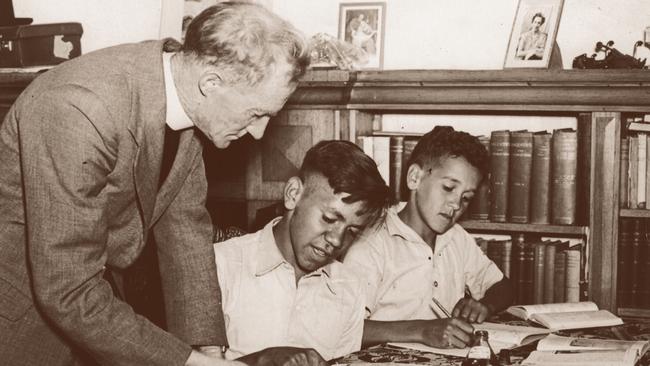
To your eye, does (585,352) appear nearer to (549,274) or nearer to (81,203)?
(549,274)

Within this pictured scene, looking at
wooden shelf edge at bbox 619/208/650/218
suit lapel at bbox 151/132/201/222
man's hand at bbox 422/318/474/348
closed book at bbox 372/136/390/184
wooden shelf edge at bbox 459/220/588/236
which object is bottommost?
man's hand at bbox 422/318/474/348

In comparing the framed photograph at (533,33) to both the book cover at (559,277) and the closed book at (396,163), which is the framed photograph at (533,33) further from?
the book cover at (559,277)

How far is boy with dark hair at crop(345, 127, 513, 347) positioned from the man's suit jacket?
3.43ft

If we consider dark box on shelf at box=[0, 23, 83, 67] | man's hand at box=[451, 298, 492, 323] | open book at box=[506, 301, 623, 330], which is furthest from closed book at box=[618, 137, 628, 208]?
dark box on shelf at box=[0, 23, 83, 67]

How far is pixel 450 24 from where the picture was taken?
3.43 metres

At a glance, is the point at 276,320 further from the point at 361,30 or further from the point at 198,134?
the point at 361,30

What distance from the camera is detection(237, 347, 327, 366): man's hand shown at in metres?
1.90

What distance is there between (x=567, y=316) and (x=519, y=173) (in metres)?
0.76

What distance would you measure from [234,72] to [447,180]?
130 centimetres

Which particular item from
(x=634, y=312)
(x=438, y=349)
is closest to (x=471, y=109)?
(x=634, y=312)

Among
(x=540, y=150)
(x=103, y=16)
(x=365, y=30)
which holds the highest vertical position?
(x=103, y=16)

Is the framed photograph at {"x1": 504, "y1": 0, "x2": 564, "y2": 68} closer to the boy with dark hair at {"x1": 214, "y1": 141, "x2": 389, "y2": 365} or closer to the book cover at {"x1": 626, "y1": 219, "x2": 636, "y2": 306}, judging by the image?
the book cover at {"x1": 626, "y1": 219, "x2": 636, "y2": 306}

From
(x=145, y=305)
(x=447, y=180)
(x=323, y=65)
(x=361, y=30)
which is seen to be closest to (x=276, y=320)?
(x=145, y=305)

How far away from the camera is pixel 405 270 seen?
2.69m
